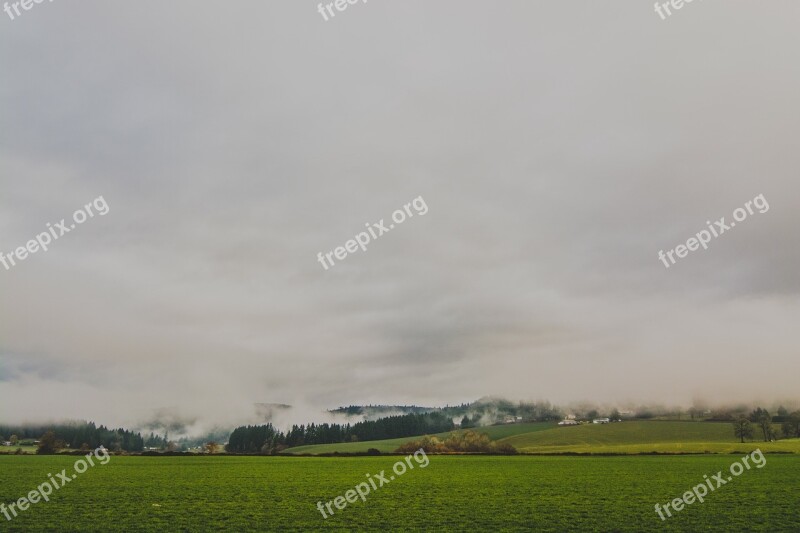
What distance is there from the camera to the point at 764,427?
170375 mm

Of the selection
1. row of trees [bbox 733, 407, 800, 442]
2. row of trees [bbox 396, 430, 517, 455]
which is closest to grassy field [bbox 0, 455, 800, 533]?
row of trees [bbox 396, 430, 517, 455]

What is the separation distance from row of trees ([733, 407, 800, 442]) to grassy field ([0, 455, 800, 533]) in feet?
398

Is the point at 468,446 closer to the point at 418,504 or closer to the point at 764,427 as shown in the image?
the point at 764,427

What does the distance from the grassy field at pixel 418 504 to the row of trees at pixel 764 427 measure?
398 ft

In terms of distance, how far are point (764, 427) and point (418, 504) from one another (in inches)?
6589

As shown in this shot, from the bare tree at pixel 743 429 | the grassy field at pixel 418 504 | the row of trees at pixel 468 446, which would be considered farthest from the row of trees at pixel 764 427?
the grassy field at pixel 418 504

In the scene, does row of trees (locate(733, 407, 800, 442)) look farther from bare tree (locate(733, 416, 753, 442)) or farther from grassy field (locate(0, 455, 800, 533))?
grassy field (locate(0, 455, 800, 533))

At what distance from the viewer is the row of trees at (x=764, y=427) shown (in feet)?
557

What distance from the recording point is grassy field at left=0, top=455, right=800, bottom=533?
34188 millimetres

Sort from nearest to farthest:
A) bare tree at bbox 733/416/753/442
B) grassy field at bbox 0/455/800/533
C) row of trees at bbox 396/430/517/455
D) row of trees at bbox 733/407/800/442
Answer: grassy field at bbox 0/455/800/533, row of trees at bbox 396/430/517/455, row of trees at bbox 733/407/800/442, bare tree at bbox 733/416/753/442

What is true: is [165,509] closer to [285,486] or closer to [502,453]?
[285,486]

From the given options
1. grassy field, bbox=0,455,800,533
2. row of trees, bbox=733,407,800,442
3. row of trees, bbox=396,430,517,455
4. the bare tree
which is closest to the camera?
grassy field, bbox=0,455,800,533

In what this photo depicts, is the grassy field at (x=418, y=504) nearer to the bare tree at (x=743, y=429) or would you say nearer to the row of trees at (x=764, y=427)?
the bare tree at (x=743, y=429)

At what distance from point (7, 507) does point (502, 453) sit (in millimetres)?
112181
